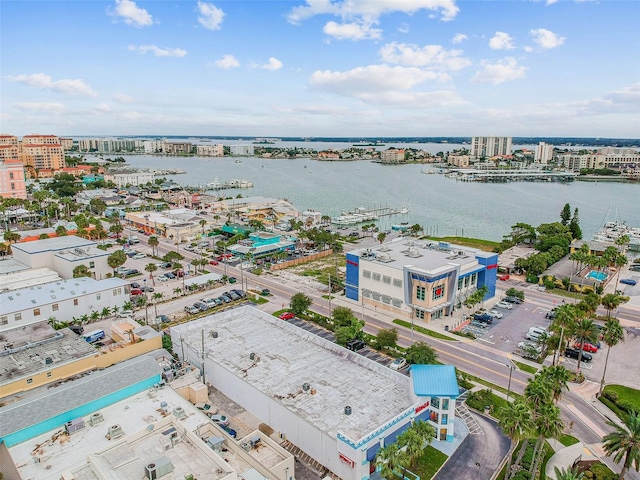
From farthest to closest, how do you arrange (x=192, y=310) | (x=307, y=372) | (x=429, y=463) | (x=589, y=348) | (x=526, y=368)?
(x=192, y=310), (x=589, y=348), (x=526, y=368), (x=307, y=372), (x=429, y=463)

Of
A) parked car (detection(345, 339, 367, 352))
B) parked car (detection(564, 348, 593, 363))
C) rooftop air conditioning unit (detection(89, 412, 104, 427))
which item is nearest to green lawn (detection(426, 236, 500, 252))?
parked car (detection(564, 348, 593, 363))

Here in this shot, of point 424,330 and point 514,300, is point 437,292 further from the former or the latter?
point 514,300

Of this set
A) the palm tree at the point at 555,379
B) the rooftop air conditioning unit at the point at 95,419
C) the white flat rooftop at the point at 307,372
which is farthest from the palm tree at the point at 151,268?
the palm tree at the point at 555,379

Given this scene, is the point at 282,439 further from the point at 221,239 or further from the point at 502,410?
the point at 221,239

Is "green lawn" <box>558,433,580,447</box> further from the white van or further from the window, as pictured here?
the window

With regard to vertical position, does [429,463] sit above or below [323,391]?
below

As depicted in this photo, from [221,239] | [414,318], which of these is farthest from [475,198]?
[414,318]

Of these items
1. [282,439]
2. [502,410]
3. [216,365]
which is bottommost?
[282,439]

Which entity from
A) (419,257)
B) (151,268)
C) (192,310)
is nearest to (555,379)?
(419,257)
